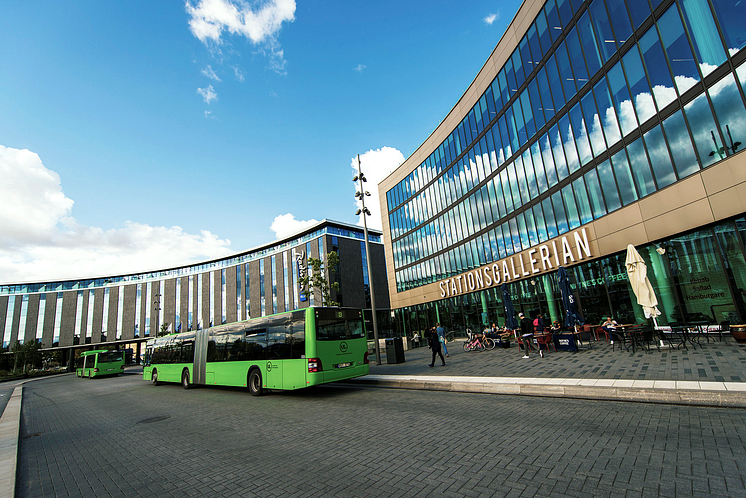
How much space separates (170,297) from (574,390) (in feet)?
267

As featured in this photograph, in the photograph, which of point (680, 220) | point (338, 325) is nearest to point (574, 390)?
point (338, 325)

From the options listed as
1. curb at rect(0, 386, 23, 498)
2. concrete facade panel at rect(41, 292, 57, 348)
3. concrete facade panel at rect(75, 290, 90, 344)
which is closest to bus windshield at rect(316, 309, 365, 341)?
curb at rect(0, 386, 23, 498)

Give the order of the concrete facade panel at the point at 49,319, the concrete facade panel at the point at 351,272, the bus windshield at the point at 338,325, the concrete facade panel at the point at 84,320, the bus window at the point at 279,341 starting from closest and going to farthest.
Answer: the bus windshield at the point at 338,325
the bus window at the point at 279,341
the concrete facade panel at the point at 351,272
the concrete facade panel at the point at 49,319
the concrete facade panel at the point at 84,320

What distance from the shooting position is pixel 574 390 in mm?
7621

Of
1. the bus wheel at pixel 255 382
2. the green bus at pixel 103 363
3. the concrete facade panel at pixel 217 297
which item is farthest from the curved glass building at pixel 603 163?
the concrete facade panel at pixel 217 297

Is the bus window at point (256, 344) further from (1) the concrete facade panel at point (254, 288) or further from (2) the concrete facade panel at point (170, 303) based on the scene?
(2) the concrete facade panel at point (170, 303)

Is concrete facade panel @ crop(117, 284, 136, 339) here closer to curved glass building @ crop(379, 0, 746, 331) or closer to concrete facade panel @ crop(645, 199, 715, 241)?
curved glass building @ crop(379, 0, 746, 331)

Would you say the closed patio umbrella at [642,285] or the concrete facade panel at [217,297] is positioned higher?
the concrete facade panel at [217,297]

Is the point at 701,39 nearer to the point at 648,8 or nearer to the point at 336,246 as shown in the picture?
the point at 648,8

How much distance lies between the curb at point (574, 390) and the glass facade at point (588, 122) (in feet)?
35.2

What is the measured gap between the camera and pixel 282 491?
3975 millimetres

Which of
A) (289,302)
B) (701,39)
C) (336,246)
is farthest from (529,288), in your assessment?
(289,302)

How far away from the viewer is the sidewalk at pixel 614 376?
6449mm

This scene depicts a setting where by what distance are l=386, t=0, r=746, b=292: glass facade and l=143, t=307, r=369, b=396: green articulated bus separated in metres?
14.2
